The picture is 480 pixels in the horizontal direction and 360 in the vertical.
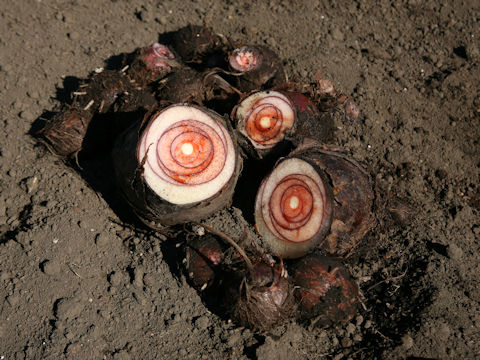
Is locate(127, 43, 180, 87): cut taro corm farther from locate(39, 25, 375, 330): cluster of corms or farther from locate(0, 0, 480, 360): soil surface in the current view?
locate(0, 0, 480, 360): soil surface

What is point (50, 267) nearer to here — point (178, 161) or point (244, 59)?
point (178, 161)

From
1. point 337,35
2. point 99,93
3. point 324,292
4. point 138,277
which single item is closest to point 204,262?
point 138,277

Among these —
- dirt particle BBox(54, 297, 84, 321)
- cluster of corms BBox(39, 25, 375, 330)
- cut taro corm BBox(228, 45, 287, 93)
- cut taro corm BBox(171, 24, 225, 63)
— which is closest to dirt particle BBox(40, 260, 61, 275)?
dirt particle BBox(54, 297, 84, 321)

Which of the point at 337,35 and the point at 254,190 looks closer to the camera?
the point at 254,190

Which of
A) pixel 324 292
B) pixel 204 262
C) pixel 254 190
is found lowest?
pixel 204 262

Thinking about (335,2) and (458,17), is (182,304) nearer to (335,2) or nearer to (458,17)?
(335,2)

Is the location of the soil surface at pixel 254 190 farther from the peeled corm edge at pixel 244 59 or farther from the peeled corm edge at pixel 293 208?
the peeled corm edge at pixel 244 59
